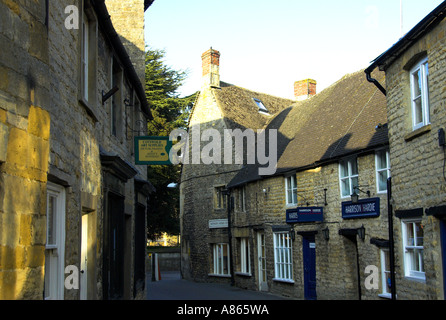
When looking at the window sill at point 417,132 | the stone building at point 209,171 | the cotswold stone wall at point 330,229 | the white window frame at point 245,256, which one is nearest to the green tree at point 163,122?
the stone building at point 209,171

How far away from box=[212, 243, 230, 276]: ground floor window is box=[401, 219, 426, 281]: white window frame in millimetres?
15807

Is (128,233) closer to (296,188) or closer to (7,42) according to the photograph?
(296,188)

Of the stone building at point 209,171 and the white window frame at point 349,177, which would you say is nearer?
the white window frame at point 349,177

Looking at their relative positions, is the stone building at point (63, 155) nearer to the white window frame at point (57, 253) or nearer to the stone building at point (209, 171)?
the white window frame at point (57, 253)

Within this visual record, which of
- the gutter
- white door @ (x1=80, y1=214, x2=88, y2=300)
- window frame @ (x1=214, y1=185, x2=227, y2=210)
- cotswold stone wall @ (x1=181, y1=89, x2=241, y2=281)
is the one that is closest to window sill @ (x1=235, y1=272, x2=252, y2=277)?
cotswold stone wall @ (x1=181, y1=89, x2=241, y2=281)

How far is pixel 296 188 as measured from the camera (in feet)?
63.6

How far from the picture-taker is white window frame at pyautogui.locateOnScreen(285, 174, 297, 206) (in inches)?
770

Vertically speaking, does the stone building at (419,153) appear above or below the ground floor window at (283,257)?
above

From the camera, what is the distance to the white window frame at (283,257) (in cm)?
1977

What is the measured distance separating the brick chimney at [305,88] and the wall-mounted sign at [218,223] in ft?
31.4

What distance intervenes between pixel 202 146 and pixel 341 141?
12669 mm

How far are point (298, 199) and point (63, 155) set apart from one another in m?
12.8
